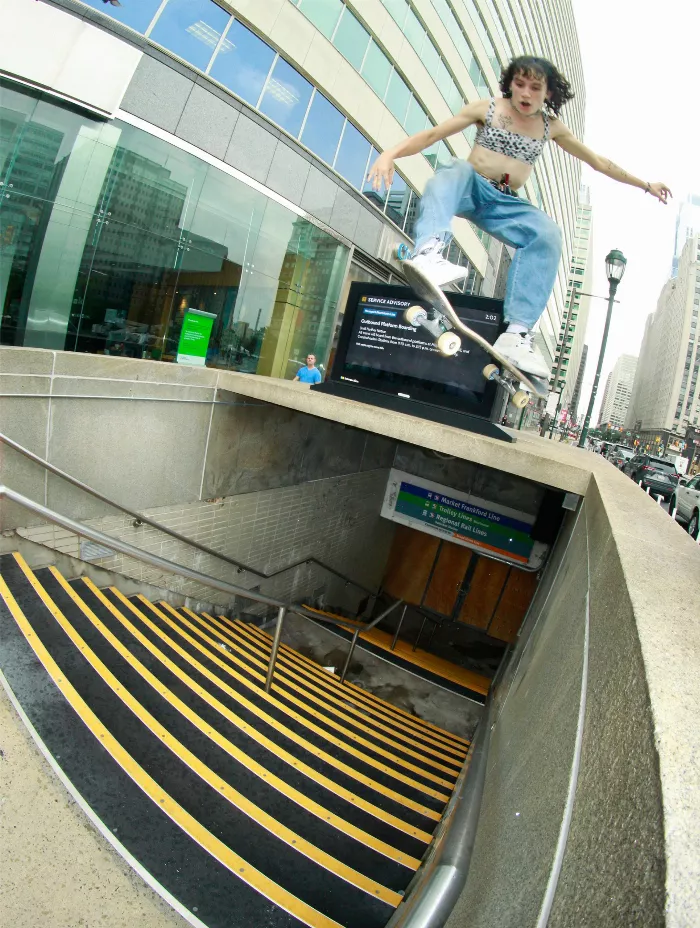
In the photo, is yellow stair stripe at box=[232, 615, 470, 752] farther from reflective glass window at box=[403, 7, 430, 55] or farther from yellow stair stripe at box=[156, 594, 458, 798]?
reflective glass window at box=[403, 7, 430, 55]

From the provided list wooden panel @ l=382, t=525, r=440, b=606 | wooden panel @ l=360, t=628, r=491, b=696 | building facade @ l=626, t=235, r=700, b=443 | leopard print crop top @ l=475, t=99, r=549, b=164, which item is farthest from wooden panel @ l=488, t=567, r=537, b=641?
building facade @ l=626, t=235, r=700, b=443

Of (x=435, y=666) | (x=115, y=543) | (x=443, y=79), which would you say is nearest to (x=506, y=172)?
(x=115, y=543)

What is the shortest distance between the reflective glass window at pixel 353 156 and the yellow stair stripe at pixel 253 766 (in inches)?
457

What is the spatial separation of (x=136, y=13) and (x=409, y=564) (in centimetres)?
1199

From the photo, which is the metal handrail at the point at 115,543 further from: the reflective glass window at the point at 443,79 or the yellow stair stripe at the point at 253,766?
the reflective glass window at the point at 443,79

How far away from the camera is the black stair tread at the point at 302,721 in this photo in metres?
3.54

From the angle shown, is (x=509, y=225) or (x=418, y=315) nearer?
(x=509, y=225)

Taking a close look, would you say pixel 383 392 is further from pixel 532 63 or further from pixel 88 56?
pixel 88 56

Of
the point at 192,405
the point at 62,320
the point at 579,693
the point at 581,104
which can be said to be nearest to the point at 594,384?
the point at 192,405

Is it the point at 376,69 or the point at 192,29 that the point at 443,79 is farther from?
the point at 192,29

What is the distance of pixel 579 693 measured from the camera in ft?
3.98

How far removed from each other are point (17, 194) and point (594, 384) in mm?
14377

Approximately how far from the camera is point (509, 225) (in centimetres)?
430

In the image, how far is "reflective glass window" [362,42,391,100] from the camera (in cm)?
1186
